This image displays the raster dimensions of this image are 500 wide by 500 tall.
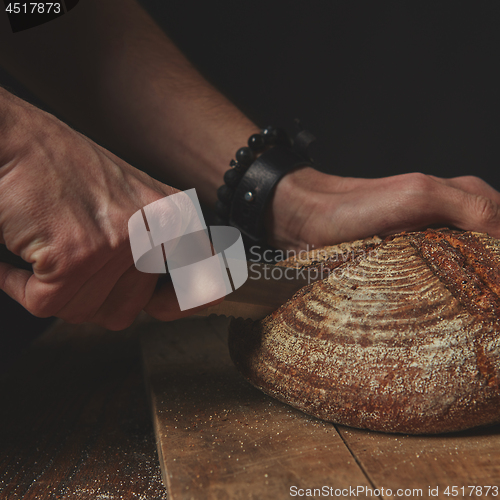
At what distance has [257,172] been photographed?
4.64ft

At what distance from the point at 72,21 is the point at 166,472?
1474 millimetres

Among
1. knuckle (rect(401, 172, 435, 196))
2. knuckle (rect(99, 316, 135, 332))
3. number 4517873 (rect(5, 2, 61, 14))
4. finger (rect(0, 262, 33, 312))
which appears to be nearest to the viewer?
finger (rect(0, 262, 33, 312))

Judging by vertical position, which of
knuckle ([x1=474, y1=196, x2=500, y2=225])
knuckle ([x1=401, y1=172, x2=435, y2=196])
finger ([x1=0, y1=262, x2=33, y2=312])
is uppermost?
knuckle ([x1=401, y1=172, x2=435, y2=196])

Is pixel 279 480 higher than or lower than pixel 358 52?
lower

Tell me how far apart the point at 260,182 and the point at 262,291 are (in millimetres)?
508

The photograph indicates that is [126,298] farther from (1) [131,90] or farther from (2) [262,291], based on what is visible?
(1) [131,90]

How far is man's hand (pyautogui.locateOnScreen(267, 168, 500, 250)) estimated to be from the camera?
111 centimetres

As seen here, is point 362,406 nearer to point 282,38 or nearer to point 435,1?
point 282,38

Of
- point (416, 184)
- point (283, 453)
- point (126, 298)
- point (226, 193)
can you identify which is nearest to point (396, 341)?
point (283, 453)

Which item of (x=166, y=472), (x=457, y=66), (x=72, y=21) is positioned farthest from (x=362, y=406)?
(x=457, y=66)

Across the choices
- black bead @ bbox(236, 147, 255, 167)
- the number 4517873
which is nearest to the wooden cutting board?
black bead @ bbox(236, 147, 255, 167)

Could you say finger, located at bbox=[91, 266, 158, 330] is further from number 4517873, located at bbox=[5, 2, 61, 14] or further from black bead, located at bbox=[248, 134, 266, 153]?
number 4517873, located at bbox=[5, 2, 61, 14]

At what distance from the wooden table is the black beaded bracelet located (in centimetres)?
48

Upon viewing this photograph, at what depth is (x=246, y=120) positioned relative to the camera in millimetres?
1641
